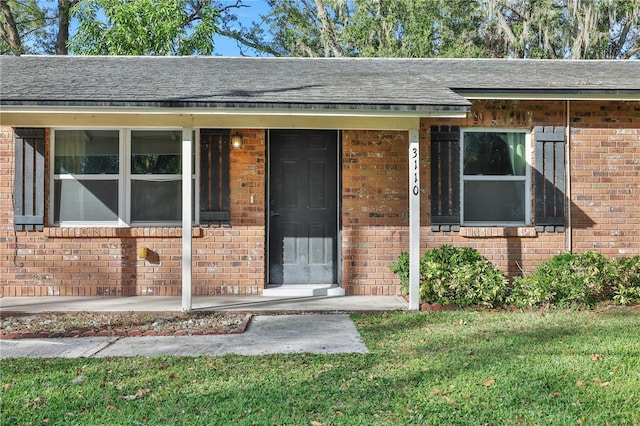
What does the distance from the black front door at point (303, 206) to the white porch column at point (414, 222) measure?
1659 millimetres

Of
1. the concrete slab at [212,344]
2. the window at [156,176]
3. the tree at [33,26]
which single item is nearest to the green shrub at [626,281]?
the concrete slab at [212,344]

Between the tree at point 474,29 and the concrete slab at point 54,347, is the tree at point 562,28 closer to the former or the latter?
the tree at point 474,29

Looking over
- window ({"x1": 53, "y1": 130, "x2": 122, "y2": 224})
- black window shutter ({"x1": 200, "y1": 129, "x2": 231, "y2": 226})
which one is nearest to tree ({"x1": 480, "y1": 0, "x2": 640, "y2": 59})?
black window shutter ({"x1": 200, "y1": 129, "x2": 231, "y2": 226})

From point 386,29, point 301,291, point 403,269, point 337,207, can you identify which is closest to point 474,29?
point 386,29

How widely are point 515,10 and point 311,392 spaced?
665 inches

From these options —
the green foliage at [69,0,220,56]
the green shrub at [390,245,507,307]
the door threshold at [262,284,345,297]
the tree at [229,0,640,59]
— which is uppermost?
the tree at [229,0,640,59]

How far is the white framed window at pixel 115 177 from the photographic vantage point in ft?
24.7

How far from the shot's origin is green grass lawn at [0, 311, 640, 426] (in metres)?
3.39

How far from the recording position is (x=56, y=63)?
27.5 feet

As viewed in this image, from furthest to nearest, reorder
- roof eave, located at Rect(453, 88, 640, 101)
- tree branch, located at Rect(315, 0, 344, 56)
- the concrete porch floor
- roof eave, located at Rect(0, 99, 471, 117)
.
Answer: tree branch, located at Rect(315, 0, 344, 56) < roof eave, located at Rect(453, 88, 640, 101) < the concrete porch floor < roof eave, located at Rect(0, 99, 471, 117)

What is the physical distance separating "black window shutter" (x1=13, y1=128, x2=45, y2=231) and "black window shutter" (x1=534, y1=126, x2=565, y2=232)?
6.76 meters

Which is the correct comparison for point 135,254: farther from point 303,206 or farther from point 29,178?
point 303,206

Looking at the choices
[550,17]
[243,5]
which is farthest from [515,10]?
[243,5]

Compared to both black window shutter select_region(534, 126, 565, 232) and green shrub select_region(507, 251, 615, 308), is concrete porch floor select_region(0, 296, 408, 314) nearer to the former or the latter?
green shrub select_region(507, 251, 615, 308)
